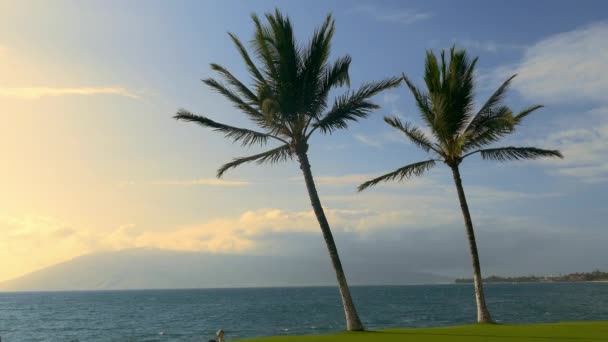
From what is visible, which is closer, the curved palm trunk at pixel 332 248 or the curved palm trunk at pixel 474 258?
the curved palm trunk at pixel 332 248

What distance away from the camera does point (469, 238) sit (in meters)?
22.7

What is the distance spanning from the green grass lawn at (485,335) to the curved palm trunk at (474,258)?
3.10 metres

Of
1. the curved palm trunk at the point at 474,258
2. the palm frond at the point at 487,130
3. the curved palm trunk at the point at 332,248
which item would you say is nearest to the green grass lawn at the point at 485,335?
the curved palm trunk at the point at 332,248

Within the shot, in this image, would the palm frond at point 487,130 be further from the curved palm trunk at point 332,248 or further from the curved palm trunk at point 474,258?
the curved palm trunk at point 332,248

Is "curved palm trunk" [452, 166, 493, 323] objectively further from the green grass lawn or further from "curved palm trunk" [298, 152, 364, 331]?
"curved palm trunk" [298, 152, 364, 331]

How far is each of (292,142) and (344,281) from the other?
18.3ft

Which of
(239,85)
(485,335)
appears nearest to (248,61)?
(239,85)

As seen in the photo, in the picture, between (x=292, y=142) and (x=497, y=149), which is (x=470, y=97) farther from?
(x=292, y=142)

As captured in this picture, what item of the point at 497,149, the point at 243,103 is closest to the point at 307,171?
the point at 243,103

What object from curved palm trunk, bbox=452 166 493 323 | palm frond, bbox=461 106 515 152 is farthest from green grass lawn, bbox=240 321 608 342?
palm frond, bbox=461 106 515 152

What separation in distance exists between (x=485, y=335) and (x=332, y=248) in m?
5.97

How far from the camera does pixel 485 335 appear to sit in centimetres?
1661

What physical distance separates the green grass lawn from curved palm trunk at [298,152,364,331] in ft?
3.81

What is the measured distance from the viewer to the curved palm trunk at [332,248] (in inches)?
754
